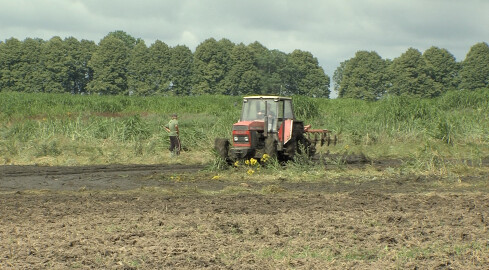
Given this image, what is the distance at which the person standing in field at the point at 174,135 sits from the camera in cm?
2059

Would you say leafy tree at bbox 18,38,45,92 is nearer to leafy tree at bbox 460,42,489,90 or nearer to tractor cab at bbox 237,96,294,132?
leafy tree at bbox 460,42,489,90

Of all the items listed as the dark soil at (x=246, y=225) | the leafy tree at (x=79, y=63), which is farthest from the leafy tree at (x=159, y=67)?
the dark soil at (x=246, y=225)

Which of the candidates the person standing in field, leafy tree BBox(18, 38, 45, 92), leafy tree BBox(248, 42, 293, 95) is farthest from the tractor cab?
leafy tree BBox(248, 42, 293, 95)

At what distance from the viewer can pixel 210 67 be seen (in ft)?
247

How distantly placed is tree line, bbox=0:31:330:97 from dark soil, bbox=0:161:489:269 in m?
57.1

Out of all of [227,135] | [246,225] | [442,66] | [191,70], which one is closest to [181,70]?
[191,70]

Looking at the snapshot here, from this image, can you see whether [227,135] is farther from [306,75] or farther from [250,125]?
[306,75]

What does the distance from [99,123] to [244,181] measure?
11195 mm

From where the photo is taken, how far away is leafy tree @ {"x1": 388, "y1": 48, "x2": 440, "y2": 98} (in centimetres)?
7219

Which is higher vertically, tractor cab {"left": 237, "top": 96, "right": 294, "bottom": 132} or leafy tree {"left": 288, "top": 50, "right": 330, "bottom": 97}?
leafy tree {"left": 288, "top": 50, "right": 330, "bottom": 97}

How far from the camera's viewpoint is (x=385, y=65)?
8119 cm

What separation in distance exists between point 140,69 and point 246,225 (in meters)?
65.4

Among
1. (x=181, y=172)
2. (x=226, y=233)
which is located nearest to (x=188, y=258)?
(x=226, y=233)

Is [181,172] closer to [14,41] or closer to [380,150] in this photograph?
[380,150]
